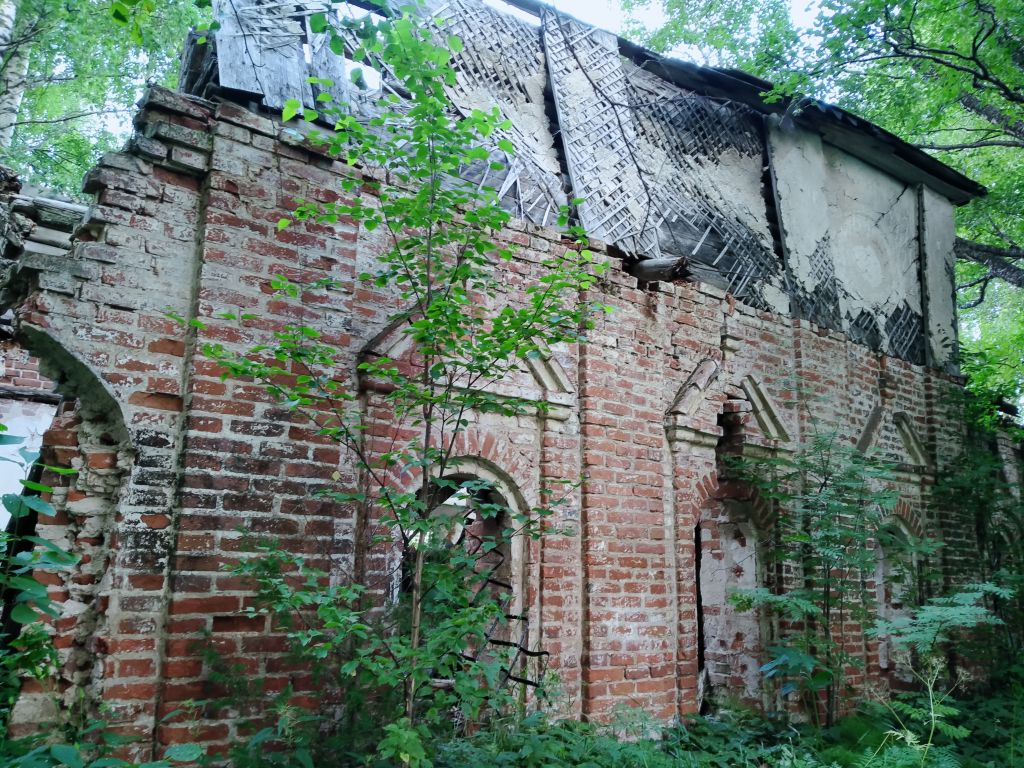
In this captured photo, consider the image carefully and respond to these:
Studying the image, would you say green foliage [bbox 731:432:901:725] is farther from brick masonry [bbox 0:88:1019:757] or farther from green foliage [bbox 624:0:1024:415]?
green foliage [bbox 624:0:1024:415]

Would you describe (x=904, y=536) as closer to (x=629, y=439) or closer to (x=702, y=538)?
(x=702, y=538)

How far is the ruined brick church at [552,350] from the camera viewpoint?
350 centimetres

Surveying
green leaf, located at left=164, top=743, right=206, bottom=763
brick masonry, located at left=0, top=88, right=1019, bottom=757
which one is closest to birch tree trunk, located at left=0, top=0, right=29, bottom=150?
brick masonry, located at left=0, top=88, right=1019, bottom=757

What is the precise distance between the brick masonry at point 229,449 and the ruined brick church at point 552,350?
0.5 inches

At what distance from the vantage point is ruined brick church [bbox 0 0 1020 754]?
3.50 metres

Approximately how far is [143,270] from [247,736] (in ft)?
7.38

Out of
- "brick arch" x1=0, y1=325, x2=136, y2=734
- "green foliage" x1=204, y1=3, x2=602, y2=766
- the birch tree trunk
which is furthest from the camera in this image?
the birch tree trunk

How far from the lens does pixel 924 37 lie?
39.5 feet

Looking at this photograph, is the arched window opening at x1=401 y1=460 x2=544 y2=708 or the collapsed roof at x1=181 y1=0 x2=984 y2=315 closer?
the arched window opening at x1=401 y1=460 x2=544 y2=708

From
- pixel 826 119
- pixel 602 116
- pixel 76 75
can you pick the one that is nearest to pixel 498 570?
pixel 602 116

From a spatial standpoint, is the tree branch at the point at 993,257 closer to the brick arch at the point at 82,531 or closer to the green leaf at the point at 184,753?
the brick arch at the point at 82,531

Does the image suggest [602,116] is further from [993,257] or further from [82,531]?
[993,257]

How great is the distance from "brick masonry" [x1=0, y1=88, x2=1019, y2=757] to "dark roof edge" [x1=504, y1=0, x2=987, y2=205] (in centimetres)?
265

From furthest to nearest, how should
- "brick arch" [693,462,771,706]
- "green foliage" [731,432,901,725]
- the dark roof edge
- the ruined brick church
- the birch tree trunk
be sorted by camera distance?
the birch tree trunk, the dark roof edge, "brick arch" [693,462,771,706], "green foliage" [731,432,901,725], the ruined brick church
